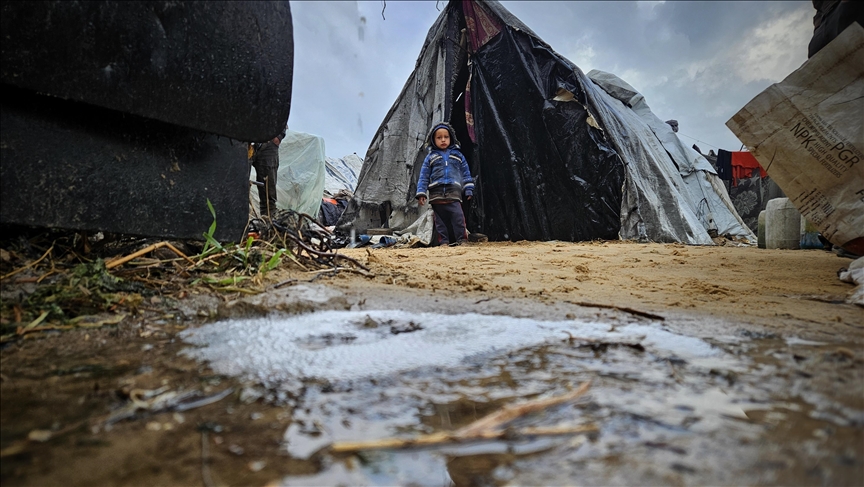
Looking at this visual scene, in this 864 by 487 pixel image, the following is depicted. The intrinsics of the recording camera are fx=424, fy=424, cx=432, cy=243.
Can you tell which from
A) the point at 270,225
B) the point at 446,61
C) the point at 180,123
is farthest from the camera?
the point at 446,61

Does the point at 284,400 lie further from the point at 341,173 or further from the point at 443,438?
the point at 341,173

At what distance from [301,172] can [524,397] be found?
9403 millimetres

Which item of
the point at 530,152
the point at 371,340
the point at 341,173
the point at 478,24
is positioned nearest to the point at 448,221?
the point at 530,152

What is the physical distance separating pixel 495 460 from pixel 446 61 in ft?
20.9

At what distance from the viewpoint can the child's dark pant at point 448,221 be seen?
5438 millimetres

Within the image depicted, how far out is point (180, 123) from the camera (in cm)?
138

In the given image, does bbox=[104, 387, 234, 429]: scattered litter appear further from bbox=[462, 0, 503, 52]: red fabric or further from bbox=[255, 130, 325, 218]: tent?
bbox=[255, 130, 325, 218]: tent

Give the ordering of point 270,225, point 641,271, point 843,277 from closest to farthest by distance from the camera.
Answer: point 843,277
point 270,225
point 641,271

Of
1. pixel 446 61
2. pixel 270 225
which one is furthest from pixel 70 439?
pixel 446 61

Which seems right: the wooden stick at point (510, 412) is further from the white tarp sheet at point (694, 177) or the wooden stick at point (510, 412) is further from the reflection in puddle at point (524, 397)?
the white tarp sheet at point (694, 177)

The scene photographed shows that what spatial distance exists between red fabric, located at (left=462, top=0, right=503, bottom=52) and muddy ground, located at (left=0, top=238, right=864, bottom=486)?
19.0 ft

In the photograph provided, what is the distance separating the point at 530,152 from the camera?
5918 millimetres

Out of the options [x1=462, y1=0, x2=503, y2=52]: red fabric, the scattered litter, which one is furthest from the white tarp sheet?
the scattered litter

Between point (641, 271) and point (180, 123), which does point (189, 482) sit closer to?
point (180, 123)
